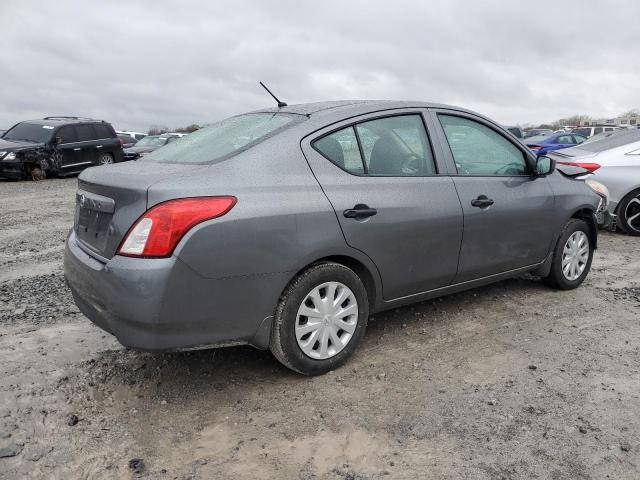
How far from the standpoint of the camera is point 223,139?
137 inches

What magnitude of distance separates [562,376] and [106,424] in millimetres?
2567

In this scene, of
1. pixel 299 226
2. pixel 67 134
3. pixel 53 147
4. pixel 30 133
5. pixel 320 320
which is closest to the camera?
pixel 299 226

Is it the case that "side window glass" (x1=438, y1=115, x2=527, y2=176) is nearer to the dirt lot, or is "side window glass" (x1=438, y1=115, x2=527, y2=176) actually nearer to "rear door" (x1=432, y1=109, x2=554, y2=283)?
"rear door" (x1=432, y1=109, x2=554, y2=283)

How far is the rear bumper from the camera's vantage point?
2678 millimetres

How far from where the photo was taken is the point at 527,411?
2928mm

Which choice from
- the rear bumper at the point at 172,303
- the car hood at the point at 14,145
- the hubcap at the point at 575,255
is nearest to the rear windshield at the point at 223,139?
the rear bumper at the point at 172,303

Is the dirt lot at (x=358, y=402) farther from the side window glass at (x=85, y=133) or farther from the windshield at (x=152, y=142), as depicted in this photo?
the windshield at (x=152, y=142)

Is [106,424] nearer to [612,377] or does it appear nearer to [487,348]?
[487,348]

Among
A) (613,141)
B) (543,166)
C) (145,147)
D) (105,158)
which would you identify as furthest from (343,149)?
(145,147)

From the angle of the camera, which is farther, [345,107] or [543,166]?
[543,166]

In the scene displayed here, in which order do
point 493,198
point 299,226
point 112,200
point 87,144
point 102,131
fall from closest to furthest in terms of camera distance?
point 112,200 < point 299,226 < point 493,198 < point 87,144 < point 102,131

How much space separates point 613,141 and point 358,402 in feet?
23.1

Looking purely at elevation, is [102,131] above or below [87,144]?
above

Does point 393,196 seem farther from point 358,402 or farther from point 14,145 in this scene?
point 14,145
